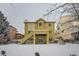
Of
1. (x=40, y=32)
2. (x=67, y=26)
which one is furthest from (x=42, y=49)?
(x=67, y=26)

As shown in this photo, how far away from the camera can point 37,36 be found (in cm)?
262

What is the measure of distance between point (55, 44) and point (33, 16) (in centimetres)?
40

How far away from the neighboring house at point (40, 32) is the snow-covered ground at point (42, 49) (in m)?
0.06

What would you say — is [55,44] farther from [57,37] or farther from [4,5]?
[4,5]

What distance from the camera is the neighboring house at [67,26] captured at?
2.59 metres

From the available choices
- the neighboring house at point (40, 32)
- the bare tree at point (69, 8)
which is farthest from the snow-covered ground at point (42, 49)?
the bare tree at point (69, 8)

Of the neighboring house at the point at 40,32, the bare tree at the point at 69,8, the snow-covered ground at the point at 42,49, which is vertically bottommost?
the snow-covered ground at the point at 42,49

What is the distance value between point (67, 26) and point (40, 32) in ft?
1.03

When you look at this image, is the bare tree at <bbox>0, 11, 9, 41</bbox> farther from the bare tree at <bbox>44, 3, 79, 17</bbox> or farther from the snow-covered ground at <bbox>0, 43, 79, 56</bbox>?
the bare tree at <bbox>44, 3, 79, 17</bbox>

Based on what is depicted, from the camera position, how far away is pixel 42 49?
2.60 m

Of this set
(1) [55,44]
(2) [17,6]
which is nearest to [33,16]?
(2) [17,6]

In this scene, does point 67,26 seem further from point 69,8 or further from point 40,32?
point 40,32

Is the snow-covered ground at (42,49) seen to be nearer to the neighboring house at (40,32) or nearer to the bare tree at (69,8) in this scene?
the neighboring house at (40,32)

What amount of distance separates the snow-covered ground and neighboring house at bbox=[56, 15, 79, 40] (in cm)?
11
